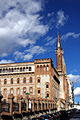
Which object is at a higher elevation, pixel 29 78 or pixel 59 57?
pixel 59 57

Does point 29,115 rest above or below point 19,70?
below

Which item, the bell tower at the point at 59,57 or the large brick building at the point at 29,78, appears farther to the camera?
the bell tower at the point at 59,57

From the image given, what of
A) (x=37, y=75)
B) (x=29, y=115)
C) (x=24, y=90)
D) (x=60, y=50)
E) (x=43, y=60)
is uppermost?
(x=60, y=50)

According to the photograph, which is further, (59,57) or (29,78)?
(59,57)

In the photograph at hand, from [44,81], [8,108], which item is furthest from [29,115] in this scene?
[44,81]

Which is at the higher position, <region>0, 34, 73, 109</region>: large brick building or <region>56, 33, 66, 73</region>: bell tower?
<region>56, 33, 66, 73</region>: bell tower

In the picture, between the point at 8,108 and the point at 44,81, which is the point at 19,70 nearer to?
the point at 44,81

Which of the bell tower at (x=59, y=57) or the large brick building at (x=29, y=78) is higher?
the bell tower at (x=59, y=57)

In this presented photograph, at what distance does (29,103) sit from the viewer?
142ft

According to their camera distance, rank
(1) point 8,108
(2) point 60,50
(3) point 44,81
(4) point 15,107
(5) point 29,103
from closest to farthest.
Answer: (1) point 8,108, (4) point 15,107, (5) point 29,103, (3) point 44,81, (2) point 60,50

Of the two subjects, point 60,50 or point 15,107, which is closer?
point 15,107

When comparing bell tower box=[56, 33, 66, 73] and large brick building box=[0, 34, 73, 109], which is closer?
large brick building box=[0, 34, 73, 109]

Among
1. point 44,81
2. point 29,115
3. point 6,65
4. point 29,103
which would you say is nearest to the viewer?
point 29,115

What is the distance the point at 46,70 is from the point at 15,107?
4422 centimetres
